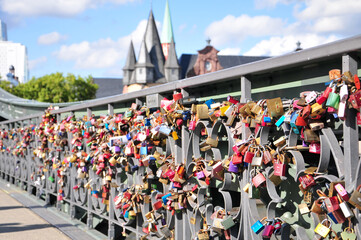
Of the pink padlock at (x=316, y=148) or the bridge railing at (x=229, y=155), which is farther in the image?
the pink padlock at (x=316, y=148)

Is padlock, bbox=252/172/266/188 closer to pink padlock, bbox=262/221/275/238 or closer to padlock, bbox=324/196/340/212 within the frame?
pink padlock, bbox=262/221/275/238

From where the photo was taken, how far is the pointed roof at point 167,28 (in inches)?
3900

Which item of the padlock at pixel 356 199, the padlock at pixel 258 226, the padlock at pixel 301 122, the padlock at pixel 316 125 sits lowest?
the padlock at pixel 258 226

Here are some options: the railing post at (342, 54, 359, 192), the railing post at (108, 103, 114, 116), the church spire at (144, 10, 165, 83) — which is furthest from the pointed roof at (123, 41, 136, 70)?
the railing post at (342, 54, 359, 192)

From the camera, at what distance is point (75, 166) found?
669cm

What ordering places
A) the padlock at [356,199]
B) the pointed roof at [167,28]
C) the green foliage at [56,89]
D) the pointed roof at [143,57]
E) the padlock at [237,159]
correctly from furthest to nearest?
the pointed roof at [167,28] → the pointed roof at [143,57] → the green foliage at [56,89] → the padlock at [237,159] → the padlock at [356,199]

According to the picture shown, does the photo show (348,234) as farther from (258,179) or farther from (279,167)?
(258,179)

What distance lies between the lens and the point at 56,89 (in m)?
72.2

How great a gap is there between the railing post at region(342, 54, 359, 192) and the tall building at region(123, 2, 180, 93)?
288 feet

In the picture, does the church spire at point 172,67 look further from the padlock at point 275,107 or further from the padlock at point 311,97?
the padlock at point 311,97

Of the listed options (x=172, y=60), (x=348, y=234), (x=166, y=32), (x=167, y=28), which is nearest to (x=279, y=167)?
(x=348, y=234)

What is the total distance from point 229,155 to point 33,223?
432 cm

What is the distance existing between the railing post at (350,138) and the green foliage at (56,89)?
71.5 metres

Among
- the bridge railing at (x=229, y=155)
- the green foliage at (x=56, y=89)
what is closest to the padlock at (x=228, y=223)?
the bridge railing at (x=229, y=155)
